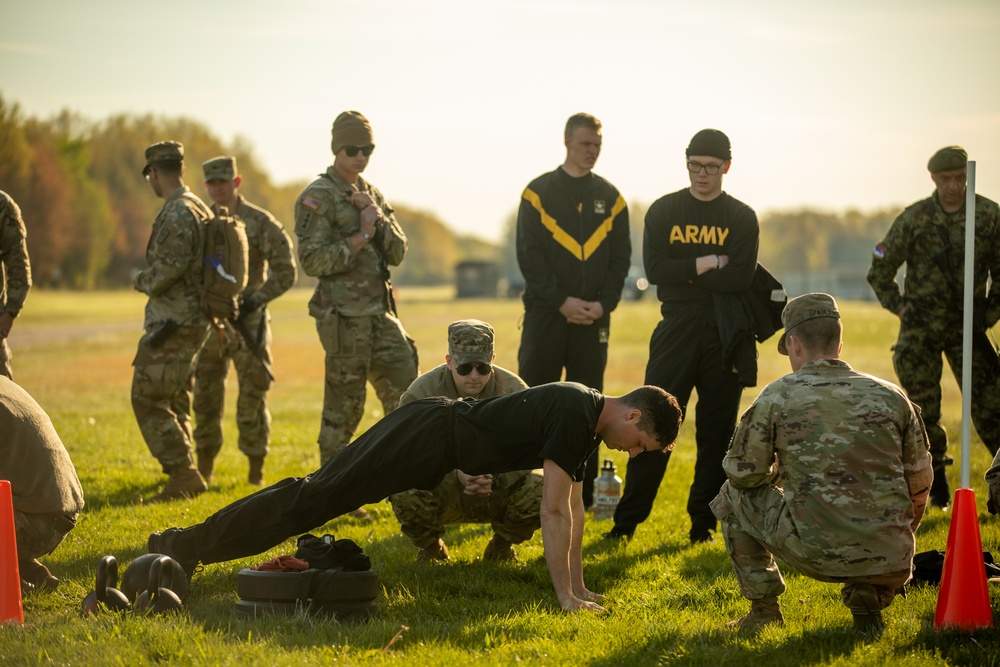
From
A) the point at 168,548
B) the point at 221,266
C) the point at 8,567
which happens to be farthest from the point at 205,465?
the point at 8,567

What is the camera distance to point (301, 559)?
616 centimetres

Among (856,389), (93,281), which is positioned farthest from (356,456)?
(93,281)

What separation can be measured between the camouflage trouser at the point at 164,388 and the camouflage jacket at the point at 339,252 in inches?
48.4

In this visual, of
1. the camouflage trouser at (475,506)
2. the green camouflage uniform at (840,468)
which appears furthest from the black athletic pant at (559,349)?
the green camouflage uniform at (840,468)

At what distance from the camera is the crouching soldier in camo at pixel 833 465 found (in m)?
5.45

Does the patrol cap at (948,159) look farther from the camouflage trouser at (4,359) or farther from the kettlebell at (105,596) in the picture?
the camouflage trouser at (4,359)

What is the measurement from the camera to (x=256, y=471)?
1043cm

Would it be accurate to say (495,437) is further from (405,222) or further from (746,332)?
(405,222)

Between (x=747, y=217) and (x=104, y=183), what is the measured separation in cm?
10750

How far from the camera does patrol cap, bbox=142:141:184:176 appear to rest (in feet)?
31.4

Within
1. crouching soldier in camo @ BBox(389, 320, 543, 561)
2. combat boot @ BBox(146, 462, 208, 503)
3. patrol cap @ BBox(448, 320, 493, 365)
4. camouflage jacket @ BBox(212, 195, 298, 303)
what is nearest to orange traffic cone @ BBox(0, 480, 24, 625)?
crouching soldier in camo @ BBox(389, 320, 543, 561)

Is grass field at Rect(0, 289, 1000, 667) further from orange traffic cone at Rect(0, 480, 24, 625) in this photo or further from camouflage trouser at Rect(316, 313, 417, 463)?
camouflage trouser at Rect(316, 313, 417, 463)

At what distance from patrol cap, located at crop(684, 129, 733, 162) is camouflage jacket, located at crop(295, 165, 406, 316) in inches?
106

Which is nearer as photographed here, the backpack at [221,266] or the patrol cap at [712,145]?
the patrol cap at [712,145]
